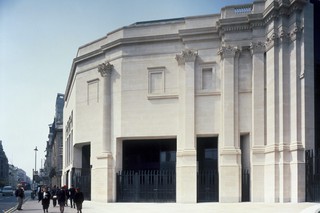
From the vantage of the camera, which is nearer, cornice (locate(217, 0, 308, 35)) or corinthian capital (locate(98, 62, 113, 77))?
cornice (locate(217, 0, 308, 35))

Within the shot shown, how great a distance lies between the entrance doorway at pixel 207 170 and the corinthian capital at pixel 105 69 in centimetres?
906

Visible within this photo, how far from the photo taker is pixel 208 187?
1344 inches

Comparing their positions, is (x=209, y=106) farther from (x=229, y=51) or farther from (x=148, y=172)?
(x=148, y=172)

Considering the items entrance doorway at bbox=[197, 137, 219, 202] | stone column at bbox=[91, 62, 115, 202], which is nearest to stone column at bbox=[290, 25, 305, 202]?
entrance doorway at bbox=[197, 137, 219, 202]

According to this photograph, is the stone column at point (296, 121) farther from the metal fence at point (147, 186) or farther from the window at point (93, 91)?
the window at point (93, 91)

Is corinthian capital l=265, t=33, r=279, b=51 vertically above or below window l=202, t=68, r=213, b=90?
above

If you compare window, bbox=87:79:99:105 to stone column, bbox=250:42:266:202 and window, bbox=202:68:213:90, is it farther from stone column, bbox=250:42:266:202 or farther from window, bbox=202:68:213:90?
stone column, bbox=250:42:266:202

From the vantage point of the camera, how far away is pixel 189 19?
117 feet

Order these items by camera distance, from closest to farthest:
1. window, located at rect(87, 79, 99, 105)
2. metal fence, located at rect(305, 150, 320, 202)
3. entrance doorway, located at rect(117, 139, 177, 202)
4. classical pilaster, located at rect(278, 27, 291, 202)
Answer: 1. metal fence, located at rect(305, 150, 320, 202)
2. classical pilaster, located at rect(278, 27, 291, 202)
3. entrance doorway, located at rect(117, 139, 177, 202)
4. window, located at rect(87, 79, 99, 105)

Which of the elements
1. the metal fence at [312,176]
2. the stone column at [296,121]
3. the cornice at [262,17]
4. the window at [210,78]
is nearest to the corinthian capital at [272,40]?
the stone column at [296,121]

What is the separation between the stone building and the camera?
99.2 ft

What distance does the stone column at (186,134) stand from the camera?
111 ft

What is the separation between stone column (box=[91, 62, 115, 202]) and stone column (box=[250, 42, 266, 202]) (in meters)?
11.4

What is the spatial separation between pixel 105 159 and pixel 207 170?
26.6 feet
